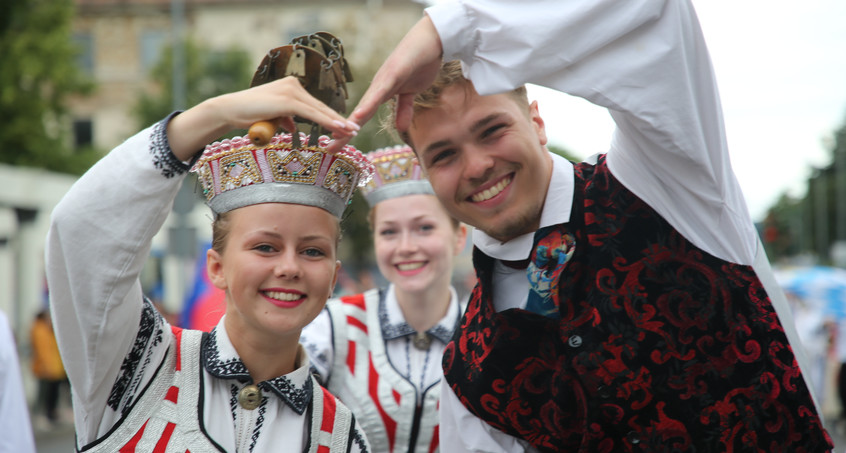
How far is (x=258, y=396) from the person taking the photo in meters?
2.37

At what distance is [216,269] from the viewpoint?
2436 millimetres

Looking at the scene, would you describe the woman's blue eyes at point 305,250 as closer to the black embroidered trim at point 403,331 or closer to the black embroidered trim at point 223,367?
the black embroidered trim at point 223,367

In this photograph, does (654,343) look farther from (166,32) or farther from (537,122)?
(166,32)

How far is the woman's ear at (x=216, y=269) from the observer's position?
7.93ft

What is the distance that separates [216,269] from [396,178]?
5.39 ft

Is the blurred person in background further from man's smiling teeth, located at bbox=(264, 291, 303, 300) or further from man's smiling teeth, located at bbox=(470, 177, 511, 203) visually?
man's smiling teeth, located at bbox=(470, 177, 511, 203)

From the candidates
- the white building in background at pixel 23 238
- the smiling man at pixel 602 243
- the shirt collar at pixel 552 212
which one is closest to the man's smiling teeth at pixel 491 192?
the smiling man at pixel 602 243

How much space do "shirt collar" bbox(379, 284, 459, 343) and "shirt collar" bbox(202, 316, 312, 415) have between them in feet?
4.62

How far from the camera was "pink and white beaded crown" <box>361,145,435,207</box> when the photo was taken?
12.9ft

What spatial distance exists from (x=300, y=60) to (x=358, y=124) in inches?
10.1

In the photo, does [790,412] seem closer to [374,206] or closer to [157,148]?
[157,148]

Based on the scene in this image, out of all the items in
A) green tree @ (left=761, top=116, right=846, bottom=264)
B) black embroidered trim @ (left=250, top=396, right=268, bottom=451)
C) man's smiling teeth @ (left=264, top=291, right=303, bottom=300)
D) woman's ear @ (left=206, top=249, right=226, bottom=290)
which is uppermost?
green tree @ (left=761, top=116, right=846, bottom=264)

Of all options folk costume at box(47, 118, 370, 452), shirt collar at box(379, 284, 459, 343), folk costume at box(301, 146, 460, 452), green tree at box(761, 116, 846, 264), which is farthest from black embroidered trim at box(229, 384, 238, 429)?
green tree at box(761, 116, 846, 264)

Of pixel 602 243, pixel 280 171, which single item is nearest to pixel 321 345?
pixel 280 171
